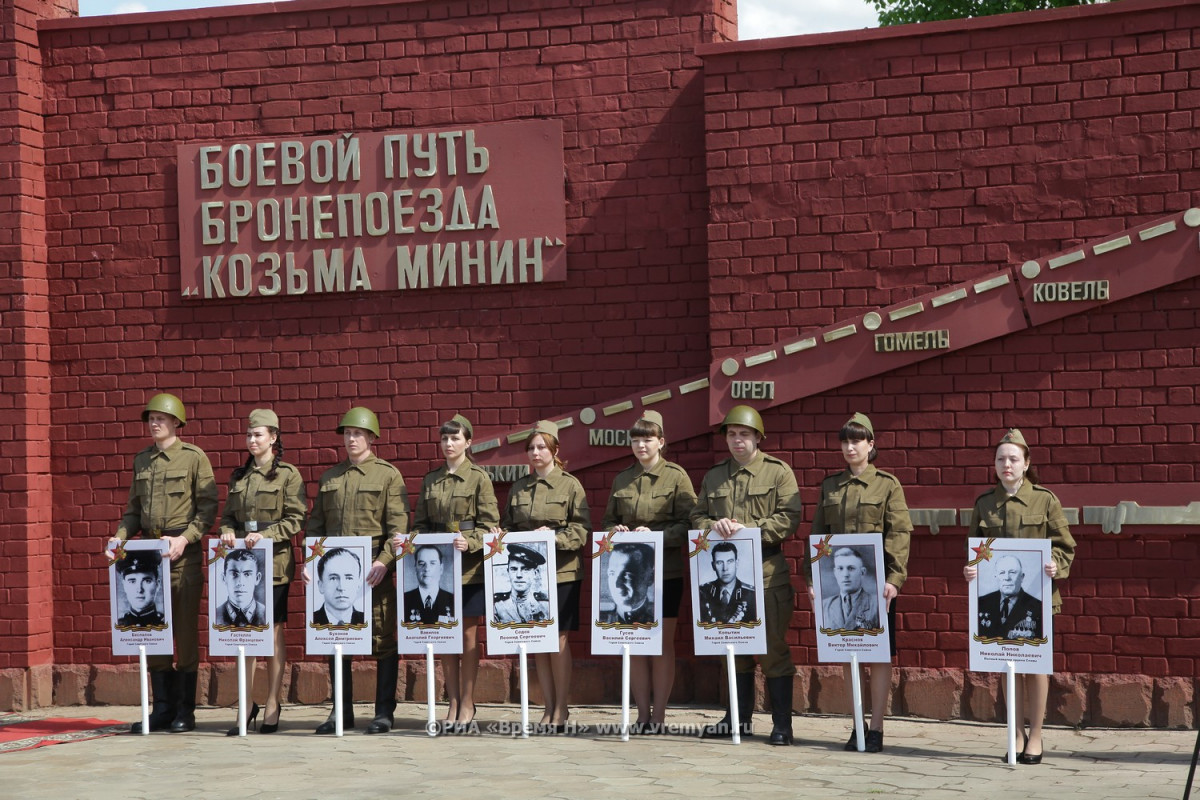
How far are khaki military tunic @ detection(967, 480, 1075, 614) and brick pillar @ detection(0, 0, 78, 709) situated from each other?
6.37m

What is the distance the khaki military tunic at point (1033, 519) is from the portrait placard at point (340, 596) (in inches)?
139

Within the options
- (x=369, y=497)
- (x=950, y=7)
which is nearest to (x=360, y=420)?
(x=369, y=497)

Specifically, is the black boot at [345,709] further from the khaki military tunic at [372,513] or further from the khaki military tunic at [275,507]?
the khaki military tunic at [275,507]

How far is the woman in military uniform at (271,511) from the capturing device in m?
9.30

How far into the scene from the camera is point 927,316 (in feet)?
30.1

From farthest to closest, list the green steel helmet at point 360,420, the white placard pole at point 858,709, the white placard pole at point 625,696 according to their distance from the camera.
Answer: the green steel helmet at point 360,420 → the white placard pole at point 625,696 → the white placard pole at point 858,709

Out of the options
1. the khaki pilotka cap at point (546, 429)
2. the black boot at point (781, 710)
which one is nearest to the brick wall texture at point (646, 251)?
the khaki pilotka cap at point (546, 429)

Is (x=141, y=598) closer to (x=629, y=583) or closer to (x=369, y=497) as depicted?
(x=369, y=497)

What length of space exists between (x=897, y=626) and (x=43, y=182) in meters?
6.62

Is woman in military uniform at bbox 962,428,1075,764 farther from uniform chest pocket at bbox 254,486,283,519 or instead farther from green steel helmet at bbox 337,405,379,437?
uniform chest pocket at bbox 254,486,283,519

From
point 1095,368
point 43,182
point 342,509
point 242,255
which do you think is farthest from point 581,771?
point 43,182

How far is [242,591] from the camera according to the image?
30.2ft

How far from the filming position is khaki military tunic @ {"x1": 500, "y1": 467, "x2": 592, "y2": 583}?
29.7 ft

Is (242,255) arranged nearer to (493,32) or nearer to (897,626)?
(493,32)
